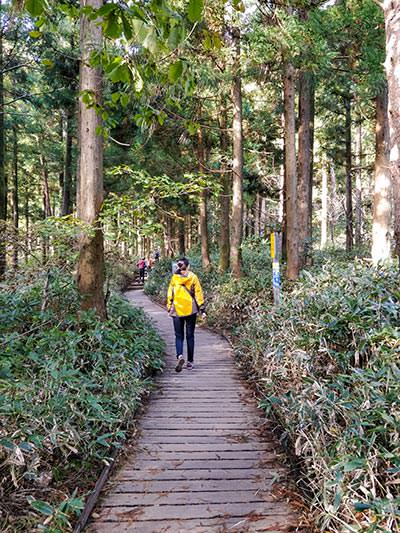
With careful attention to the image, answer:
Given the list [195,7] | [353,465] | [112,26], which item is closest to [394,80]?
[195,7]

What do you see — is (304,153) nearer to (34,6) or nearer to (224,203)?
(224,203)

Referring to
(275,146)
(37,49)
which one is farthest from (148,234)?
(275,146)

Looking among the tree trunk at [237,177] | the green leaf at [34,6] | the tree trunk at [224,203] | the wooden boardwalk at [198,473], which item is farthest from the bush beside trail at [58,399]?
the tree trunk at [224,203]

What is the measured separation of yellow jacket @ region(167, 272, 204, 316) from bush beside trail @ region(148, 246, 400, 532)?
1.28m

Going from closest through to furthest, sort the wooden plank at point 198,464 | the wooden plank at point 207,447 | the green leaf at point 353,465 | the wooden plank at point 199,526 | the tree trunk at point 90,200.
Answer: the green leaf at point 353,465
the wooden plank at point 199,526
the wooden plank at point 198,464
the wooden plank at point 207,447
the tree trunk at point 90,200

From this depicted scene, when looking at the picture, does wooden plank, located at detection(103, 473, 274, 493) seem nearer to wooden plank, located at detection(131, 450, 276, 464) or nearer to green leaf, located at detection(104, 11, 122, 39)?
wooden plank, located at detection(131, 450, 276, 464)

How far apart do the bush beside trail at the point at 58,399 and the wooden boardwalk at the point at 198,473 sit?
0.30 m

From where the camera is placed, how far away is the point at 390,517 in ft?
7.06

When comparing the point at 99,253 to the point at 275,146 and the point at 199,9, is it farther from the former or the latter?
the point at 275,146

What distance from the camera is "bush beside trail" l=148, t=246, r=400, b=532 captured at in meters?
2.39

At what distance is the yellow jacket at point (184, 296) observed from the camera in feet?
20.9

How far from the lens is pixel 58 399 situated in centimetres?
347

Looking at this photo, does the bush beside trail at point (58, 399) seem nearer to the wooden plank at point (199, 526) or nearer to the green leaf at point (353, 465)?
the wooden plank at point (199, 526)

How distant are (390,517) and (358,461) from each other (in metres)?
0.31
